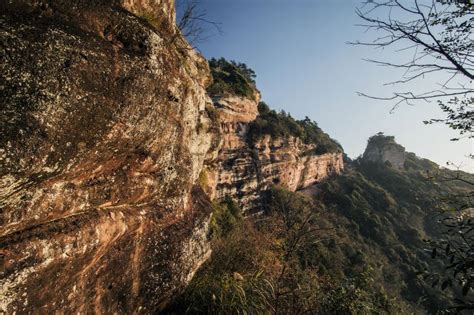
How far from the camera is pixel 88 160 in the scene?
3135 millimetres

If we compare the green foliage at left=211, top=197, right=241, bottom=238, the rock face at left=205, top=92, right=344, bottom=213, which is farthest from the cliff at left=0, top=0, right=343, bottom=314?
the rock face at left=205, top=92, right=344, bottom=213

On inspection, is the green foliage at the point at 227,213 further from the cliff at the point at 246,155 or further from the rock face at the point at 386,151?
the rock face at the point at 386,151

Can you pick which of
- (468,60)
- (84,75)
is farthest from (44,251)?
(468,60)

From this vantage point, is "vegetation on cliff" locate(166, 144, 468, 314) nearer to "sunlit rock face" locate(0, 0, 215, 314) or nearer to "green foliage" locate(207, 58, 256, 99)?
"sunlit rock face" locate(0, 0, 215, 314)

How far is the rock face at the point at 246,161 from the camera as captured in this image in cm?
2348

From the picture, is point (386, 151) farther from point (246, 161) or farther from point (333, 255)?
point (246, 161)

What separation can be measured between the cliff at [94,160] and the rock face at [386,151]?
71565 millimetres

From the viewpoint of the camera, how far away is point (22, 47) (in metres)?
2.41

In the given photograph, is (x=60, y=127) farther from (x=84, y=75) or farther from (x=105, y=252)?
(x=105, y=252)

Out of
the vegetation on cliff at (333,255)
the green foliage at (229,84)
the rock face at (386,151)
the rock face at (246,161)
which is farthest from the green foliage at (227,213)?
the rock face at (386,151)

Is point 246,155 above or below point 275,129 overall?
below

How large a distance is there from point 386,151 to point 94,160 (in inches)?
3091

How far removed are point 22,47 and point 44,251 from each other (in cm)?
211

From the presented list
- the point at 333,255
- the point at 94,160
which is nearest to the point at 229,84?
the point at 333,255
